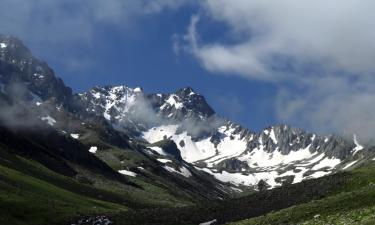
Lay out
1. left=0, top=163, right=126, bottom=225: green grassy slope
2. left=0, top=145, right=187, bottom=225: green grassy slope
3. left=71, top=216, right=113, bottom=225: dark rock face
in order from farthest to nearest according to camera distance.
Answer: left=0, top=145, right=187, bottom=225: green grassy slope
left=0, top=163, right=126, bottom=225: green grassy slope
left=71, top=216, right=113, bottom=225: dark rock face

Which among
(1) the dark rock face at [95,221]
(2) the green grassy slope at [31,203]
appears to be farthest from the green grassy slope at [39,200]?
(1) the dark rock face at [95,221]

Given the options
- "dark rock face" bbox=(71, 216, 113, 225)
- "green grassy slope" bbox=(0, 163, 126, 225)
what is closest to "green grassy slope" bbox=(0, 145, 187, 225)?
"green grassy slope" bbox=(0, 163, 126, 225)

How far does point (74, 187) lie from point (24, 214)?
87924 millimetres

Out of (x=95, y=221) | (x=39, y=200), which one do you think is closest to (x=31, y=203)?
(x=39, y=200)

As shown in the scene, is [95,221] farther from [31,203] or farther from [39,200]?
[39,200]

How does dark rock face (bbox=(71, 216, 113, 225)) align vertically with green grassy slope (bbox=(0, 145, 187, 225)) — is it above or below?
below

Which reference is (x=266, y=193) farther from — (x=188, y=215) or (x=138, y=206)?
(x=138, y=206)

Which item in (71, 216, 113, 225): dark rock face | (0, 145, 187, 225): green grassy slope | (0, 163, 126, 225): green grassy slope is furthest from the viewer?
(0, 145, 187, 225): green grassy slope

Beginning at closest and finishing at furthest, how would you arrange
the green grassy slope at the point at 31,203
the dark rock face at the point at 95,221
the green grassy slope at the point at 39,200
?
the dark rock face at the point at 95,221, the green grassy slope at the point at 31,203, the green grassy slope at the point at 39,200

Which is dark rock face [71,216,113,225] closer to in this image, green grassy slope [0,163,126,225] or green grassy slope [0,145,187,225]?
green grassy slope [0,145,187,225]

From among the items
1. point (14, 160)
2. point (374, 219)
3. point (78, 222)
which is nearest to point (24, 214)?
point (78, 222)

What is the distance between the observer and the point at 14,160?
196875 millimetres

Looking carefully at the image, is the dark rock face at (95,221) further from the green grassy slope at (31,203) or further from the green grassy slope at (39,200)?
the green grassy slope at (31,203)

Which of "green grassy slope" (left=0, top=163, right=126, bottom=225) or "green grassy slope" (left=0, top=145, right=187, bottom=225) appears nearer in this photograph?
"green grassy slope" (left=0, top=163, right=126, bottom=225)
